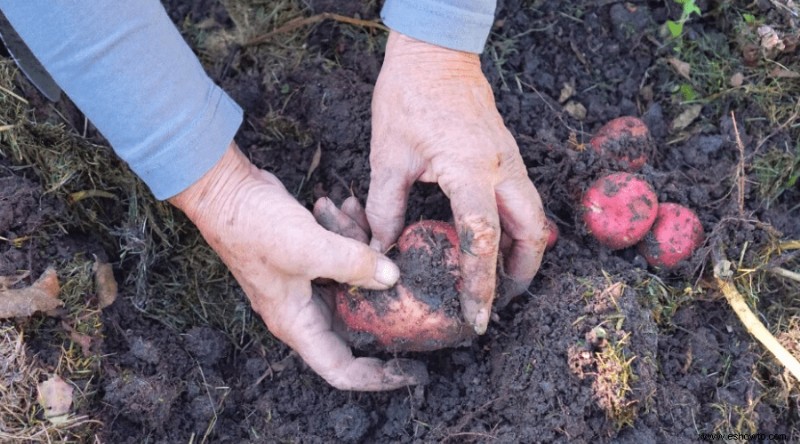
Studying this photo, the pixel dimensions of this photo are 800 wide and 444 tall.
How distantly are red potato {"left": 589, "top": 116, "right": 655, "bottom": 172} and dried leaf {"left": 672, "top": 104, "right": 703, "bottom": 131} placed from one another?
0.89 ft

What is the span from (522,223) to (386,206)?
17.5 inches

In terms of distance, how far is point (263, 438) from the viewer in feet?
7.34

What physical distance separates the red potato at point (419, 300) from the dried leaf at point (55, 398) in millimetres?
868

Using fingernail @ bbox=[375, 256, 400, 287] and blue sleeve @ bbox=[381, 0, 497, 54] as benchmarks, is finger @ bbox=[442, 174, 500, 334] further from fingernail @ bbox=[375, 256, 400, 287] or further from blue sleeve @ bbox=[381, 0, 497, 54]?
blue sleeve @ bbox=[381, 0, 497, 54]

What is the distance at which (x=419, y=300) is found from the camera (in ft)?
6.87

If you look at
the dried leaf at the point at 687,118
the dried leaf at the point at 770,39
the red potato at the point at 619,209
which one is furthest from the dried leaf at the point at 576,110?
the dried leaf at the point at 770,39

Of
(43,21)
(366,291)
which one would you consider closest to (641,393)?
(366,291)

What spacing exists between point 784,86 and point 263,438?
A: 233 centimetres

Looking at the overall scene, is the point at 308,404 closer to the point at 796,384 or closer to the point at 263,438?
the point at 263,438

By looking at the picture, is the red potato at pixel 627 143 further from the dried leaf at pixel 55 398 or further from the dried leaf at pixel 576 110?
the dried leaf at pixel 55 398

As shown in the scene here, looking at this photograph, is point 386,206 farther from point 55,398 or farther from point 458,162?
point 55,398

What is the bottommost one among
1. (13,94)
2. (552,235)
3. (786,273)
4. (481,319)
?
(786,273)

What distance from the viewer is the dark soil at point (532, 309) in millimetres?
2078

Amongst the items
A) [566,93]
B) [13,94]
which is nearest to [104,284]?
[13,94]
